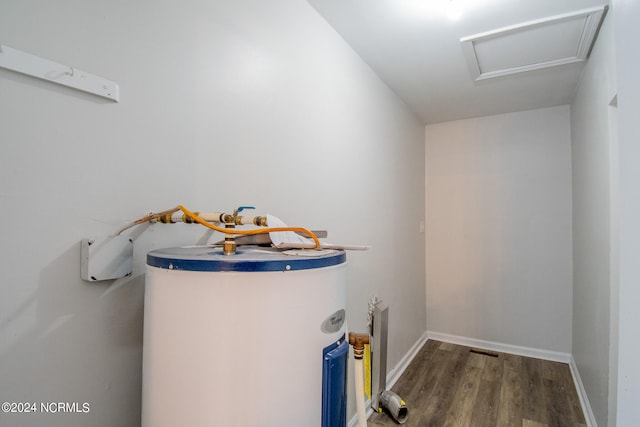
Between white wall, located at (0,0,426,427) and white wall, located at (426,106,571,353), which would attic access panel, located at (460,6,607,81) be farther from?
white wall, located at (0,0,426,427)

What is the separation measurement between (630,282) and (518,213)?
295cm

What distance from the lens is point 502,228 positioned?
3.25 meters

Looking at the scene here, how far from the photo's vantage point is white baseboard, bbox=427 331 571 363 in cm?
298

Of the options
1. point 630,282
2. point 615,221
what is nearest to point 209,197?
point 630,282

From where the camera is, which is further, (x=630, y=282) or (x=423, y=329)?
(x=423, y=329)

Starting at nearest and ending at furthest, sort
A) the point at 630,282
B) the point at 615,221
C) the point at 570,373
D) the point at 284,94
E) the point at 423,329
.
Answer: the point at 630,282 → the point at 284,94 → the point at 615,221 → the point at 570,373 → the point at 423,329

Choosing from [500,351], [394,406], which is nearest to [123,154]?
[394,406]

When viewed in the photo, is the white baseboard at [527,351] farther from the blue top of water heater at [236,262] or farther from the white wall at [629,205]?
the blue top of water heater at [236,262]

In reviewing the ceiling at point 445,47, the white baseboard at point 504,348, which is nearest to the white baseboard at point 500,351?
the white baseboard at point 504,348

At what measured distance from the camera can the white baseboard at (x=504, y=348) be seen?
9.78 ft

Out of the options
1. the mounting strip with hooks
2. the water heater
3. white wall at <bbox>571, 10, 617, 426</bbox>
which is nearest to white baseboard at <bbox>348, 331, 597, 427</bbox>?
white wall at <bbox>571, 10, 617, 426</bbox>

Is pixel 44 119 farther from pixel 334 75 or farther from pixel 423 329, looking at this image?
pixel 423 329

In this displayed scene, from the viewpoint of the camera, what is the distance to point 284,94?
146cm

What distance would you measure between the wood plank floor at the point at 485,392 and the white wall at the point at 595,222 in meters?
0.21
